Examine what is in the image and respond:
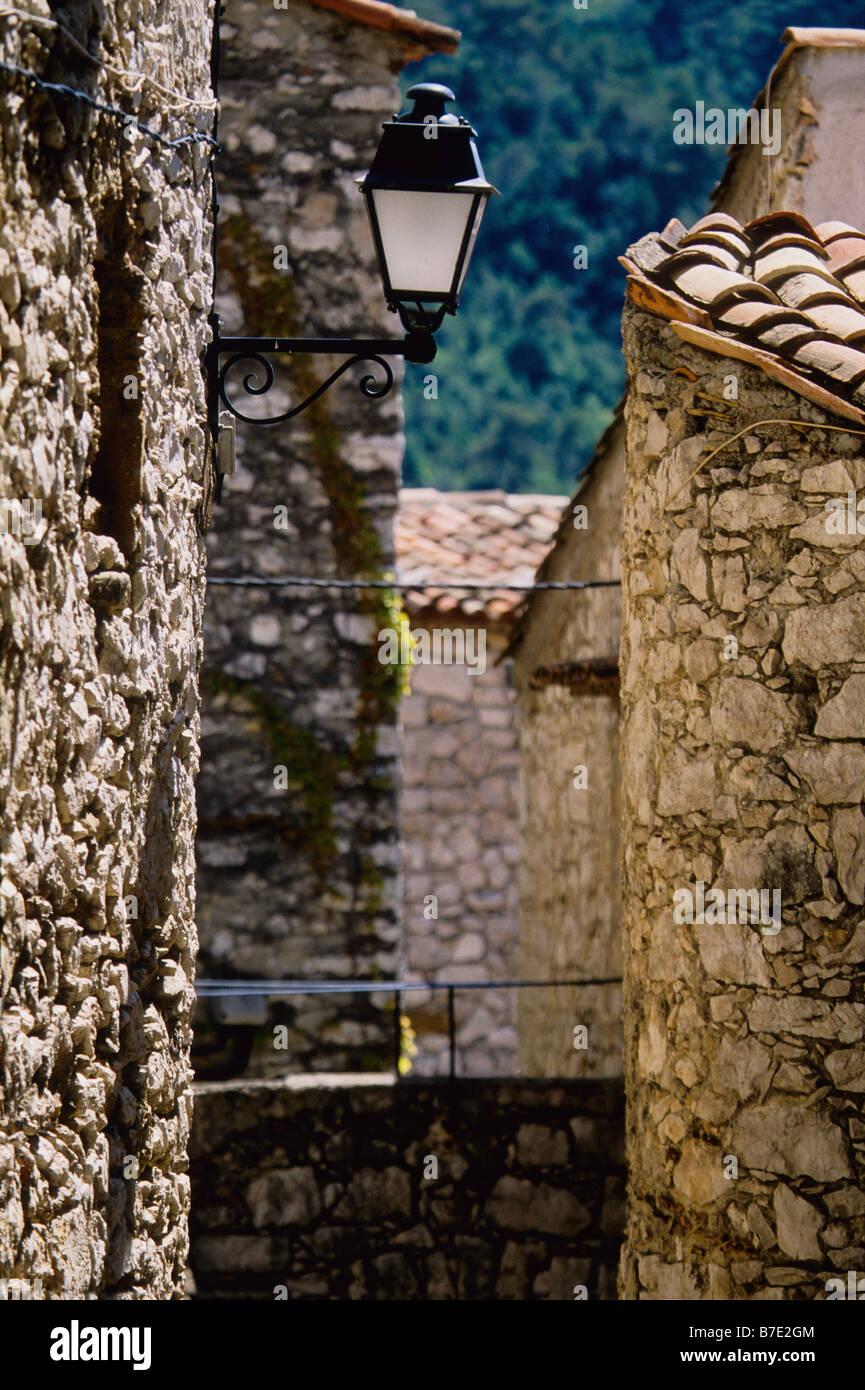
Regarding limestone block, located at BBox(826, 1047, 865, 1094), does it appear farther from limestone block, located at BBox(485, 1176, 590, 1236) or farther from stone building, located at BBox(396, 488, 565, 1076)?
stone building, located at BBox(396, 488, 565, 1076)

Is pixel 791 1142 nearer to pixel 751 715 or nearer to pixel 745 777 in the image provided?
pixel 745 777

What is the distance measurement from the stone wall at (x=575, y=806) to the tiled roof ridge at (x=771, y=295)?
67.5 inches

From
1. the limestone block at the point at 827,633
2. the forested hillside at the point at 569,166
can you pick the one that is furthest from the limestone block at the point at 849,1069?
the forested hillside at the point at 569,166

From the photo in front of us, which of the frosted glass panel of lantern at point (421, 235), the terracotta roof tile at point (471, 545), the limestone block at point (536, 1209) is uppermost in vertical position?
the frosted glass panel of lantern at point (421, 235)

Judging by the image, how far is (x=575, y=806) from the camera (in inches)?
307

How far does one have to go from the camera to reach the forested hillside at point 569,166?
77.7ft

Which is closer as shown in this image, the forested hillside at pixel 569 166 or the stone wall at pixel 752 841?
the stone wall at pixel 752 841

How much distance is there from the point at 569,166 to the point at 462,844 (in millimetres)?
17035

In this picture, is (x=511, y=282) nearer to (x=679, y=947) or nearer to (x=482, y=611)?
(x=482, y=611)

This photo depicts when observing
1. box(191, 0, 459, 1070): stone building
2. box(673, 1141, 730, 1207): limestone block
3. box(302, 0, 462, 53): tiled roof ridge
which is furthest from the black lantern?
box(302, 0, 462, 53): tiled roof ridge

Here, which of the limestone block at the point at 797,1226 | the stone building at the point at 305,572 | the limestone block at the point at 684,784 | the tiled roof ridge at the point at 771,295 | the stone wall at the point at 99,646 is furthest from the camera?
the stone building at the point at 305,572

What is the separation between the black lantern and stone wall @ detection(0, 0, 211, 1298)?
46 centimetres

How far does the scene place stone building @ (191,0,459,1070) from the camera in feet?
24.4

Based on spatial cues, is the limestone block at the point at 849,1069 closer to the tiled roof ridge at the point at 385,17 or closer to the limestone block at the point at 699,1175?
the limestone block at the point at 699,1175
